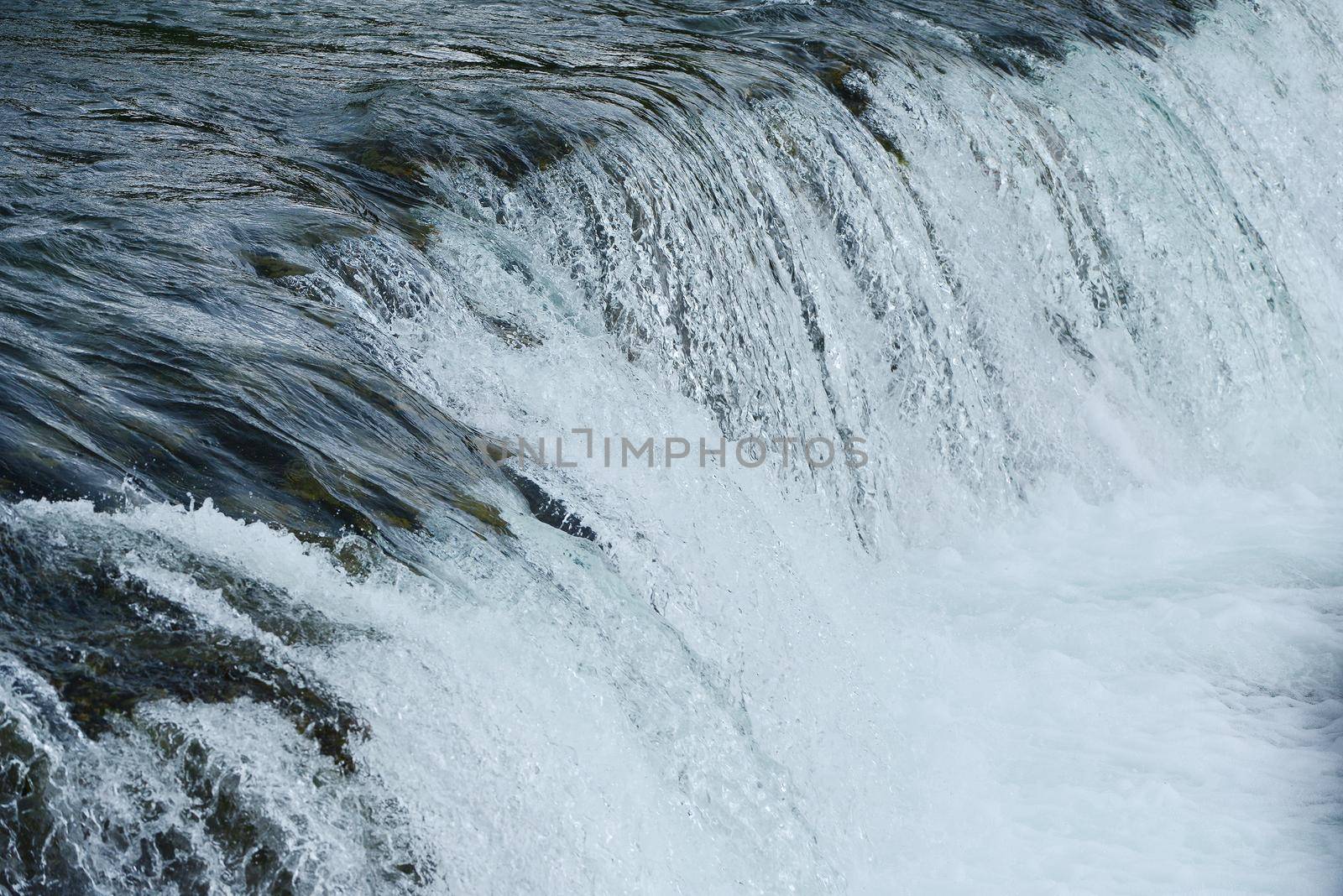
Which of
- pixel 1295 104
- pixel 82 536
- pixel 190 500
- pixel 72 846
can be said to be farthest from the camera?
pixel 1295 104

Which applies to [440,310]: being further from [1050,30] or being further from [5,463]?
[1050,30]

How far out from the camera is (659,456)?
14.3 ft

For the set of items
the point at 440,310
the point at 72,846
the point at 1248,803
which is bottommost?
the point at 1248,803

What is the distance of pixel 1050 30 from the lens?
7.65 metres

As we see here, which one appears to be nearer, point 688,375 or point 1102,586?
point 688,375

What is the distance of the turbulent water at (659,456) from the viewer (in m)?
2.57

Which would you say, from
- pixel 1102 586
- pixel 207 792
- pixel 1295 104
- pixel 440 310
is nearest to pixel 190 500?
pixel 207 792

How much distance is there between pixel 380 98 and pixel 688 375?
200 cm

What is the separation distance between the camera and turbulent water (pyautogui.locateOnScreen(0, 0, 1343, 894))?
2570mm

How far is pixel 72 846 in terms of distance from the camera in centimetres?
212

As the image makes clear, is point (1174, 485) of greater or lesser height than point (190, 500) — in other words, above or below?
below

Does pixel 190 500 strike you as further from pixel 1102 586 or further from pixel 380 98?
pixel 1102 586

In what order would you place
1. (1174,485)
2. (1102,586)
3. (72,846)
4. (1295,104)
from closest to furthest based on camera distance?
(72,846)
(1102,586)
(1174,485)
(1295,104)

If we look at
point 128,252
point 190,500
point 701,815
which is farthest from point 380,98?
point 701,815
